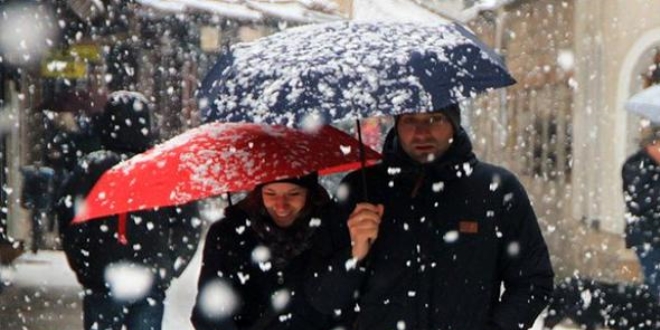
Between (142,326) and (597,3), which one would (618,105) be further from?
(142,326)

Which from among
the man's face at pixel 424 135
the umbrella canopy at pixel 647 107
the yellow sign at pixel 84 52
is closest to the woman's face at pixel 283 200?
the man's face at pixel 424 135

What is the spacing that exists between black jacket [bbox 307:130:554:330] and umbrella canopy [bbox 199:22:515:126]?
0.30m

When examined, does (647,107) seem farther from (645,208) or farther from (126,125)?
(126,125)

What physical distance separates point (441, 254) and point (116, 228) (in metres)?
2.43

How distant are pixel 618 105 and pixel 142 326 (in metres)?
10.8

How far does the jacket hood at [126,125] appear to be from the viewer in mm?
6643

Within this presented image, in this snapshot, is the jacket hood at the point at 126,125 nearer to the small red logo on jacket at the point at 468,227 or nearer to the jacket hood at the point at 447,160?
the jacket hood at the point at 447,160

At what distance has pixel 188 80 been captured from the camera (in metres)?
28.3

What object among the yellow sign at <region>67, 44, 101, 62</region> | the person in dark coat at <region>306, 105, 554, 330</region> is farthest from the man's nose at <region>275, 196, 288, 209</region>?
the yellow sign at <region>67, 44, 101, 62</region>

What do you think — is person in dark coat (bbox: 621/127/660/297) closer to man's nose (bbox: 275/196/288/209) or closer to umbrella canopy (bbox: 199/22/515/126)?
umbrella canopy (bbox: 199/22/515/126)

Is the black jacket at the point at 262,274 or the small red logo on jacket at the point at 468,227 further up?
the small red logo on jacket at the point at 468,227

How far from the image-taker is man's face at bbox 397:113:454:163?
179 inches

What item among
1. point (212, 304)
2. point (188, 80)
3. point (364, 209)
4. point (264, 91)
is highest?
point (264, 91)

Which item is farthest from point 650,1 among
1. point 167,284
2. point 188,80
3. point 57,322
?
point 188,80
